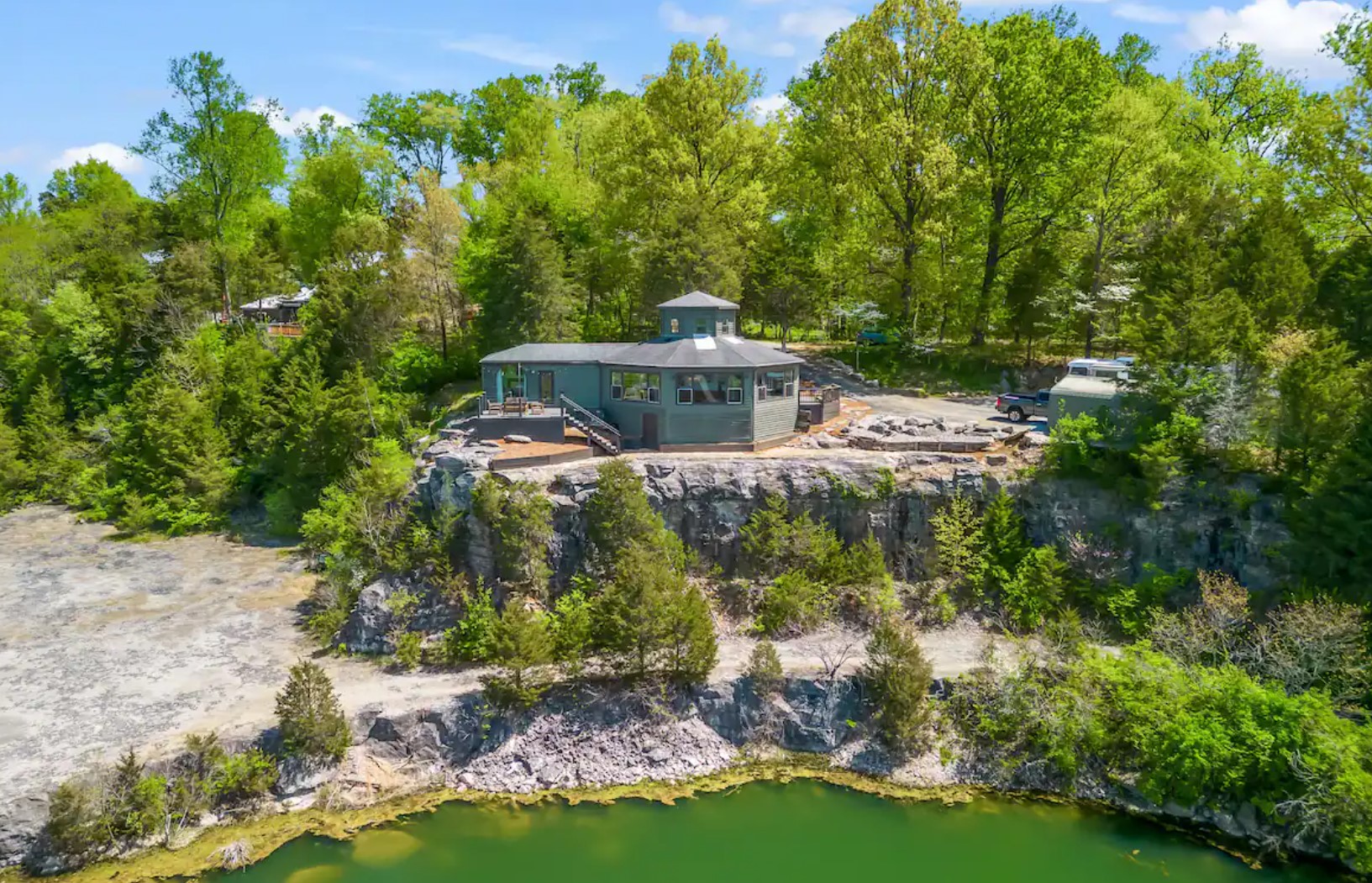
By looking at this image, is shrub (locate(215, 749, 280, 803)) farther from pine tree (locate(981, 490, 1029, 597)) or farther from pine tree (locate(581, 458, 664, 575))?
pine tree (locate(981, 490, 1029, 597))

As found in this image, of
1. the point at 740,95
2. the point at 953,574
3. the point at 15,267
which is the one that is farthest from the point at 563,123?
the point at 953,574

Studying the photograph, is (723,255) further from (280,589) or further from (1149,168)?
(280,589)

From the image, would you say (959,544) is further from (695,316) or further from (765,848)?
(695,316)

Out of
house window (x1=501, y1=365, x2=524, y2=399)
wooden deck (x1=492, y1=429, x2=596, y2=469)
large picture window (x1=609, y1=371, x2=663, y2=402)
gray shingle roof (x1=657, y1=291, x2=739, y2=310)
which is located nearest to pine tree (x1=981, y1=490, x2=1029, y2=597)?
large picture window (x1=609, y1=371, x2=663, y2=402)

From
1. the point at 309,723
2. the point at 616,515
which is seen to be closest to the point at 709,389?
the point at 616,515

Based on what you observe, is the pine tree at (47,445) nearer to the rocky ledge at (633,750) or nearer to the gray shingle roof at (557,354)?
the gray shingle roof at (557,354)

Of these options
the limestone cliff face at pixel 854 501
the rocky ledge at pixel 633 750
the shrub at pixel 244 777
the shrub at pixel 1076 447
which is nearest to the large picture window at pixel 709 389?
the limestone cliff face at pixel 854 501
